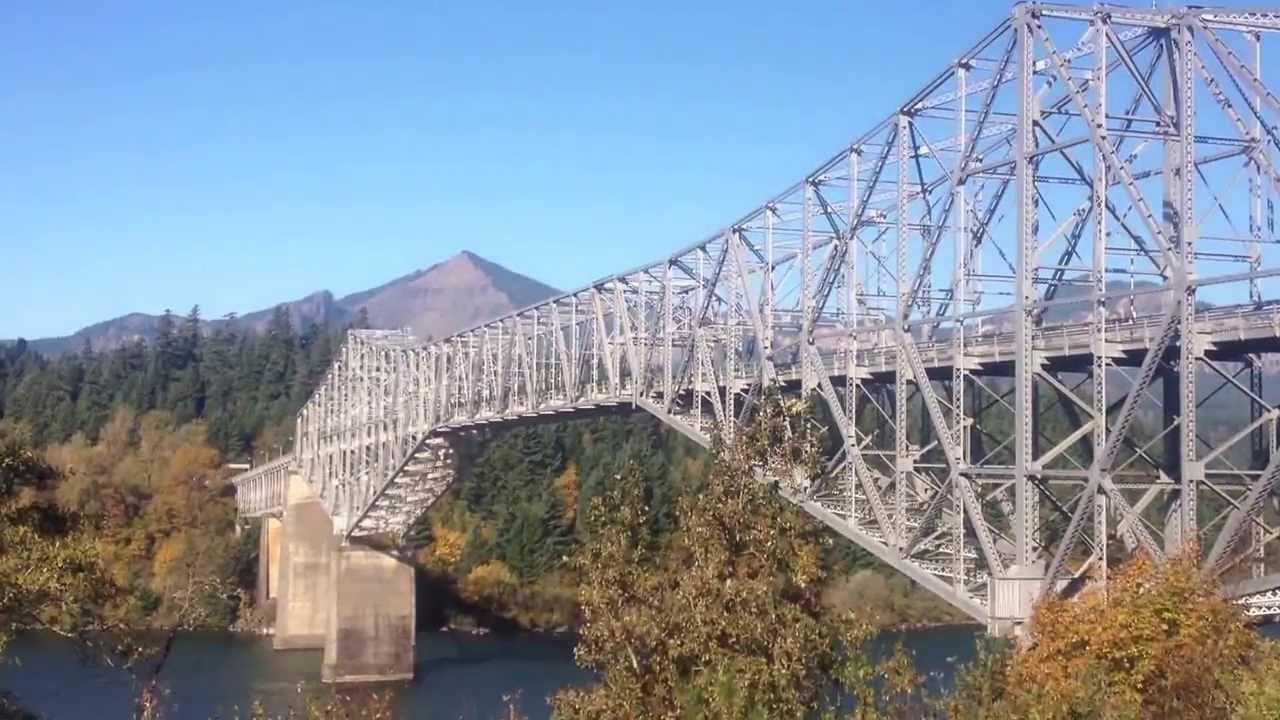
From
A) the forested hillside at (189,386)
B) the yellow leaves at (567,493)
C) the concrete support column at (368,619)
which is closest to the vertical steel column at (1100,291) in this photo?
the concrete support column at (368,619)

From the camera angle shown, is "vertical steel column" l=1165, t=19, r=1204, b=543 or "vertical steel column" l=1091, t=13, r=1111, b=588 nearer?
"vertical steel column" l=1165, t=19, r=1204, b=543

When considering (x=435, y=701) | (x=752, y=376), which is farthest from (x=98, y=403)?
(x=752, y=376)

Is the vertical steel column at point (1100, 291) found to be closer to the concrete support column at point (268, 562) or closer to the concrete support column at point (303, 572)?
the concrete support column at point (303, 572)

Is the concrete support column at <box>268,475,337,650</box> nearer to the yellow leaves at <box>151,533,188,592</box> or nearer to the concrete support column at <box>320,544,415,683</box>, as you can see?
the concrete support column at <box>320,544,415,683</box>

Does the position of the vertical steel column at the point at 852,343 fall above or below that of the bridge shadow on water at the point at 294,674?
above

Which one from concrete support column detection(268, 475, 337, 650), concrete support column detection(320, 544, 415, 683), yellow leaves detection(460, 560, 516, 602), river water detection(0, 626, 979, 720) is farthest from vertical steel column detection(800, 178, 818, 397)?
yellow leaves detection(460, 560, 516, 602)

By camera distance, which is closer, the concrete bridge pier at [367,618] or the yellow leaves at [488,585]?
the concrete bridge pier at [367,618]

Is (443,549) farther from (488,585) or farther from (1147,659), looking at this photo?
(1147,659)
